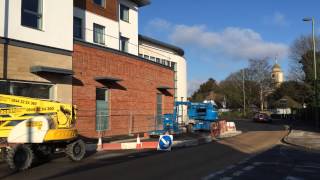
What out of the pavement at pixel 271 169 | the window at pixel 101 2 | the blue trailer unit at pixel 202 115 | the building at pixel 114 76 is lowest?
the pavement at pixel 271 169

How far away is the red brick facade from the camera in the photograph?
2633cm

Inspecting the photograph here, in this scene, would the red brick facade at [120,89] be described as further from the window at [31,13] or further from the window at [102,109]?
the window at [31,13]

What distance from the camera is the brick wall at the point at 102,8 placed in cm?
3230

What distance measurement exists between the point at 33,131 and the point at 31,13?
876 cm

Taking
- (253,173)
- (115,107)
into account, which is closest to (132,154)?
(253,173)

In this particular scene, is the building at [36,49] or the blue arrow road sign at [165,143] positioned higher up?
the building at [36,49]

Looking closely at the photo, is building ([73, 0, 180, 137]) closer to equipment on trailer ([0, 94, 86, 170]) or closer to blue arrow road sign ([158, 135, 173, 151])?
blue arrow road sign ([158, 135, 173, 151])

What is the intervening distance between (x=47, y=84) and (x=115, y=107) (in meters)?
7.54

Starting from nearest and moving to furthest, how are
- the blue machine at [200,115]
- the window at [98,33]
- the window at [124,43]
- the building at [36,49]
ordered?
1. the building at [36,49]
2. the window at [98,33]
3. the blue machine at [200,115]
4. the window at [124,43]

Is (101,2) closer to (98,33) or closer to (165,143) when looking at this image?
(98,33)

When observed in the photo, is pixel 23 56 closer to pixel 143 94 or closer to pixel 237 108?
pixel 143 94

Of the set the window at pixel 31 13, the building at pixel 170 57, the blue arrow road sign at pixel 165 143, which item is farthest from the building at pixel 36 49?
the building at pixel 170 57

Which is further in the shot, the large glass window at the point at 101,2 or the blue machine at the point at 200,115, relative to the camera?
the blue machine at the point at 200,115

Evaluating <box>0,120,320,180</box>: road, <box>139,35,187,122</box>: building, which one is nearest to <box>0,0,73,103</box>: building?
<box>0,120,320,180</box>: road
